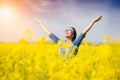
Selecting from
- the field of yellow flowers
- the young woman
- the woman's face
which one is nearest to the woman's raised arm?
the young woman

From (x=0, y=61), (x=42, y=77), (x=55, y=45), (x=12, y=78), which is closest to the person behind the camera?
(x=12, y=78)

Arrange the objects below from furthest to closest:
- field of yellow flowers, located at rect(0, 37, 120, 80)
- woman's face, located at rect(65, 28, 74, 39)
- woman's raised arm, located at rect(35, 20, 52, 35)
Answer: woman's raised arm, located at rect(35, 20, 52, 35)
woman's face, located at rect(65, 28, 74, 39)
field of yellow flowers, located at rect(0, 37, 120, 80)

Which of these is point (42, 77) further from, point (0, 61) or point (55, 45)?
point (55, 45)

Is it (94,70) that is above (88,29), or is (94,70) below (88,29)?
below

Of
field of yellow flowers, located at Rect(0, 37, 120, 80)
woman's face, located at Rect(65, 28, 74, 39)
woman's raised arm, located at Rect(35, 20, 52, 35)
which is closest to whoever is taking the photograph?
field of yellow flowers, located at Rect(0, 37, 120, 80)

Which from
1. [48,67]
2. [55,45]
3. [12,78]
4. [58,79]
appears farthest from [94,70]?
[55,45]

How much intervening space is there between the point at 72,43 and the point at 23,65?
874mm

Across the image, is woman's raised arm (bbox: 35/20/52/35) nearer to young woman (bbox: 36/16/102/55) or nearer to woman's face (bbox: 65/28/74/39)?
young woman (bbox: 36/16/102/55)

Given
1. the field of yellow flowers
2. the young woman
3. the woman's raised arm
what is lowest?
the field of yellow flowers

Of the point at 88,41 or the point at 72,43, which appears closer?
the point at 72,43

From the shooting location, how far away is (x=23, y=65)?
2.41 meters

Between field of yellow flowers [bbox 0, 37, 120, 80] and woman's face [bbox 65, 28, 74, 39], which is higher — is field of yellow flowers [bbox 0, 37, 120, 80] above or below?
below

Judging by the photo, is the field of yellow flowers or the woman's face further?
the woman's face

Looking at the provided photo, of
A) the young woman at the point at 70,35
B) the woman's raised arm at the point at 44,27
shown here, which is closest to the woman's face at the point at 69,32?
the young woman at the point at 70,35
